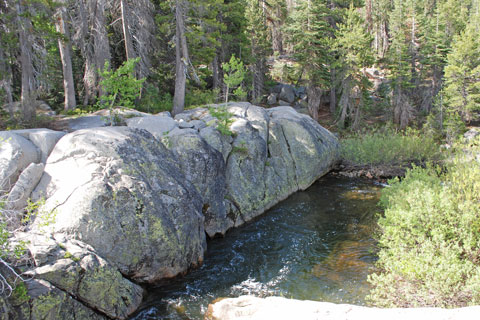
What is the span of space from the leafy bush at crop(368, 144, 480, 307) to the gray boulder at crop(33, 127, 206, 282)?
5.29 meters

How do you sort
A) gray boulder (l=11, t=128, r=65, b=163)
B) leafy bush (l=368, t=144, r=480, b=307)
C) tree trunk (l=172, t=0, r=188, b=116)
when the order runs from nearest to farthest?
leafy bush (l=368, t=144, r=480, b=307) < gray boulder (l=11, t=128, r=65, b=163) < tree trunk (l=172, t=0, r=188, b=116)

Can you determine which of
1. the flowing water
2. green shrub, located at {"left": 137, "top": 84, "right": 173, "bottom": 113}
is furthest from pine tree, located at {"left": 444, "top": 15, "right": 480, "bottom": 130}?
green shrub, located at {"left": 137, "top": 84, "right": 173, "bottom": 113}

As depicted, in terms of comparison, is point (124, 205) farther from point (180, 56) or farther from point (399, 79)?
point (399, 79)

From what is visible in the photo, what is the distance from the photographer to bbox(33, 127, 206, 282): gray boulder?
8398 mm

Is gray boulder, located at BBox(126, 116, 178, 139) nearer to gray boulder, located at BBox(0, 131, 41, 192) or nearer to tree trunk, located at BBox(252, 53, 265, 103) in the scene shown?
gray boulder, located at BBox(0, 131, 41, 192)

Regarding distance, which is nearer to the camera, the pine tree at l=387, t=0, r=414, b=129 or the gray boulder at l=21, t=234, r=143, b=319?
the gray boulder at l=21, t=234, r=143, b=319

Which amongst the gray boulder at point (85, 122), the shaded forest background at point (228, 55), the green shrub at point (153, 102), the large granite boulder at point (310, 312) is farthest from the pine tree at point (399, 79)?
the large granite boulder at point (310, 312)

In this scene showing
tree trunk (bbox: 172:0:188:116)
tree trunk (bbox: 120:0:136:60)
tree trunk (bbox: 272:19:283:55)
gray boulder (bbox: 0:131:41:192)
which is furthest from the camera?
tree trunk (bbox: 272:19:283:55)

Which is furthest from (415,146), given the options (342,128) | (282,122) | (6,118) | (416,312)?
(6,118)

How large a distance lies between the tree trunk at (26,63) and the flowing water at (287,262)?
1075 centimetres

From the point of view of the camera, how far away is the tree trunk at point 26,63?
15617 mm

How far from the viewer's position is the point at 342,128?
32.5 meters

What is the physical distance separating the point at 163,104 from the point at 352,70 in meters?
17.6

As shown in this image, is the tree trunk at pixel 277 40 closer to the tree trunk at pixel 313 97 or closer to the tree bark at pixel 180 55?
the tree trunk at pixel 313 97
